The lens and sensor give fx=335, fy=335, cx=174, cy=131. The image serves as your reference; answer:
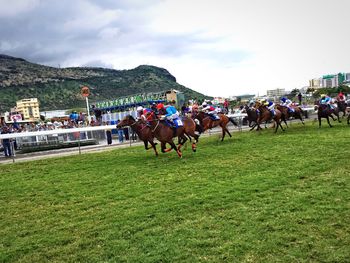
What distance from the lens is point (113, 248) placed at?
194 inches

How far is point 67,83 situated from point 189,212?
146699 mm

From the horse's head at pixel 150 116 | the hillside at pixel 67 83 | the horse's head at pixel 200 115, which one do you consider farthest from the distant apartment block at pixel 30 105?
the horse's head at pixel 150 116

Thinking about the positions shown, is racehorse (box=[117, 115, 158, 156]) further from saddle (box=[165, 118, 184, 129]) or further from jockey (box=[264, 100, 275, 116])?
jockey (box=[264, 100, 275, 116])

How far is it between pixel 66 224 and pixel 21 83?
14690 cm

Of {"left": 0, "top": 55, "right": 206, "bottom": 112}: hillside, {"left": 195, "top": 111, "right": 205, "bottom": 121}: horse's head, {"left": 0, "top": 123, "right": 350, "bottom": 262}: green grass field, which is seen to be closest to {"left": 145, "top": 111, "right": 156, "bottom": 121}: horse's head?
{"left": 0, "top": 123, "right": 350, "bottom": 262}: green grass field

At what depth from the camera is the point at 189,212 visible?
6.18m

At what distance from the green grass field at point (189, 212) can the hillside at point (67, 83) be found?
11351cm

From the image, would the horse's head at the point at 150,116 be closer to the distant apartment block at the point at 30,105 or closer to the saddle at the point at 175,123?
the saddle at the point at 175,123

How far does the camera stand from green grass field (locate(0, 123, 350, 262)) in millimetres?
4641

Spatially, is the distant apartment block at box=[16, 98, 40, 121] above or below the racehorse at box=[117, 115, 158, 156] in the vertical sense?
above

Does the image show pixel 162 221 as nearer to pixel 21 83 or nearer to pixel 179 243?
pixel 179 243

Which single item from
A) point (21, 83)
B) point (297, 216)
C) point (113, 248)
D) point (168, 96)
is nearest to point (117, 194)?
point (113, 248)

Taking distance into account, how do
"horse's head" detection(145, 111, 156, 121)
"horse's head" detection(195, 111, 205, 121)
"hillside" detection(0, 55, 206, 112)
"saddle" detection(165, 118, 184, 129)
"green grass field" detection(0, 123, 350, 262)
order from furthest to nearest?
"hillside" detection(0, 55, 206, 112) < "horse's head" detection(195, 111, 205, 121) < "horse's head" detection(145, 111, 156, 121) < "saddle" detection(165, 118, 184, 129) < "green grass field" detection(0, 123, 350, 262)

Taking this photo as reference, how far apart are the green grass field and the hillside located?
372 feet
